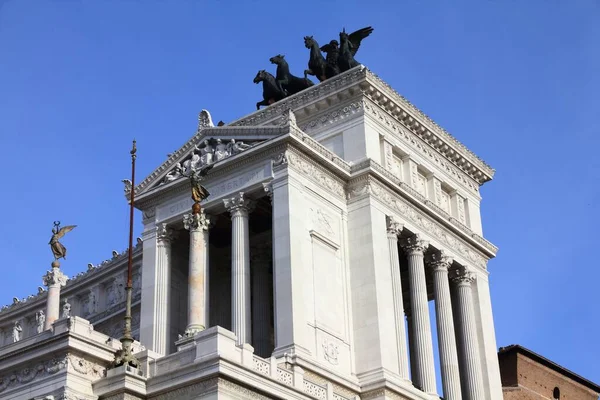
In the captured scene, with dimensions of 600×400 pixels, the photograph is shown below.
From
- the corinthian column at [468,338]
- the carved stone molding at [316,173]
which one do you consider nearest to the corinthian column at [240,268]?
the carved stone molding at [316,173]

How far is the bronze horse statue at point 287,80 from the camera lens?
2714 inches

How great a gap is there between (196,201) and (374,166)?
13.1 metres

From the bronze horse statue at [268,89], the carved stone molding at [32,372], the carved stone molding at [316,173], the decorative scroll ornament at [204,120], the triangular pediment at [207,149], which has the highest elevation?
the bronze horse statue at [268,89]

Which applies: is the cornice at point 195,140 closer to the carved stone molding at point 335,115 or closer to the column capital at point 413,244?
the carved stone molding at point 335,115

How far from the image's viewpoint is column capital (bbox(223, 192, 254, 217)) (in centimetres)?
5994

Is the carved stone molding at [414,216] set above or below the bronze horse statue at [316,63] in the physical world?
below

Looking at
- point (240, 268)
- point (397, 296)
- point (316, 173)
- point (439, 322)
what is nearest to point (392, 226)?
point (397, 296)

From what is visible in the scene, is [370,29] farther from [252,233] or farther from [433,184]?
[252,233]

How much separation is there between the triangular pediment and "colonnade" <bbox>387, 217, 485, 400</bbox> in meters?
8.28

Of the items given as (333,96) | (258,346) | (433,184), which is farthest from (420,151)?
(258,346)

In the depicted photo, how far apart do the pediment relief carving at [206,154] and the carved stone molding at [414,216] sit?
591 centimetres

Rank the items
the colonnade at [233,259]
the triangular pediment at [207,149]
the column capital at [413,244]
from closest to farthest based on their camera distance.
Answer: the colonnade at [233,259] < the triangular pediment at [207,149] < the column capital at [413,244]

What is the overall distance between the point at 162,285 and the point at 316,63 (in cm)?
1617

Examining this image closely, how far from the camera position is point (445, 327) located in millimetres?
64562
